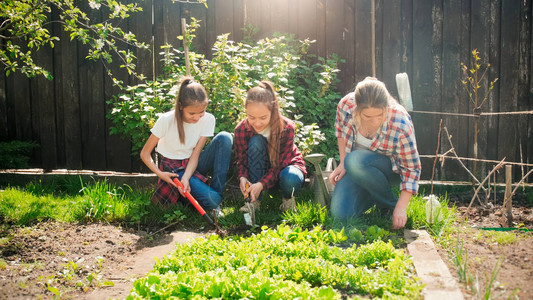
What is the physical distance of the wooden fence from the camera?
4.80 m

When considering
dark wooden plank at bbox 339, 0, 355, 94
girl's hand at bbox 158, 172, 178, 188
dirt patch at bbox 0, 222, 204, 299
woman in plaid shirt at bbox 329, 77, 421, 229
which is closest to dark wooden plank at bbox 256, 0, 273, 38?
dark wooden plank at bbox 339, 0, 355, 94

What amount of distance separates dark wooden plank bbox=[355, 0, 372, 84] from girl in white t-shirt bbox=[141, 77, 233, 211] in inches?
72.6

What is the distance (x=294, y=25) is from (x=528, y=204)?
9.12 feet

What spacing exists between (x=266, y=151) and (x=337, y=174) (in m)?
0.60

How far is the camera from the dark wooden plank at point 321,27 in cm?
511

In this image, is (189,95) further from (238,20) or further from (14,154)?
(14,154)

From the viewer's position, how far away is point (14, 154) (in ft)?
16.9

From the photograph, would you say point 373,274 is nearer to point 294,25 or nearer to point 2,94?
point 294,25

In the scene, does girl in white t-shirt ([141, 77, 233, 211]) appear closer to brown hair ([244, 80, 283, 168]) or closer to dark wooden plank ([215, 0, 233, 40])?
brown hair ([244, 80, 283, 168])

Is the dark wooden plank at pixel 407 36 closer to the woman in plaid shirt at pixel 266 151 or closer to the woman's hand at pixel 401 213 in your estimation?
the woman in plaid shirt at pixel 266 151

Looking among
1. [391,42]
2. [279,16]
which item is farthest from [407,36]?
[279,16]

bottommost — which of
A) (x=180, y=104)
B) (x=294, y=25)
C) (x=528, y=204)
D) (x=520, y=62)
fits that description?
(x=528, y=204)

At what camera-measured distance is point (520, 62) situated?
4.76 m

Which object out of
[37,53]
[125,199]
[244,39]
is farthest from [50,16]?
[125,199]
